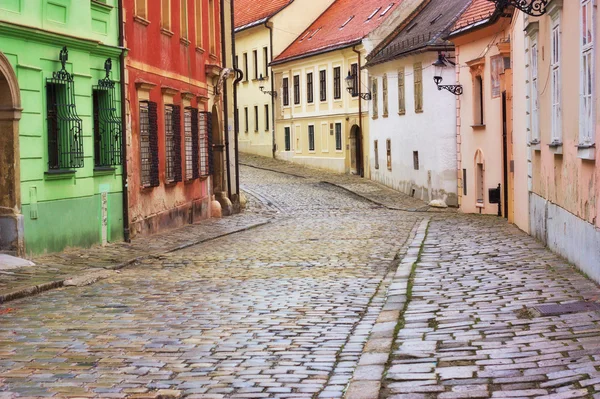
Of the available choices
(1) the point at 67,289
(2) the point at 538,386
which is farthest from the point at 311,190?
(2) the point at 538,386

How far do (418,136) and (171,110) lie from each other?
16.4 m

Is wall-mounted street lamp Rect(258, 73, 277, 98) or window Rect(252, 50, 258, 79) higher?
window Rect(252, 50, 258, 79)

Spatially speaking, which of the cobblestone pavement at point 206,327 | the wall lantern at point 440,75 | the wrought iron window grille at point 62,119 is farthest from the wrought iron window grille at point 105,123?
the wall lantern at point 440,75

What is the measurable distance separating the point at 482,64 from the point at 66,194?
15806mm

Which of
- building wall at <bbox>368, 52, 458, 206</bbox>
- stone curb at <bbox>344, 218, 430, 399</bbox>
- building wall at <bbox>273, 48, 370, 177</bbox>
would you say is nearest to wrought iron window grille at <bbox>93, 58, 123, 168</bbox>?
stone curb at <bbox>344, 218, 430, 399</bbox>

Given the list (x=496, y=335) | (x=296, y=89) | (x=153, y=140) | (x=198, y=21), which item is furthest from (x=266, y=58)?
(x=496, y=335)

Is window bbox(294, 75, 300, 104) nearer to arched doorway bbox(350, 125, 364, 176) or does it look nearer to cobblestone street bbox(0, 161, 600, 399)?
arched doorway bbox(350, 125, 364, 176)

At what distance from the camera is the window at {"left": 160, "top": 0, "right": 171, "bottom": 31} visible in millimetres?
25516

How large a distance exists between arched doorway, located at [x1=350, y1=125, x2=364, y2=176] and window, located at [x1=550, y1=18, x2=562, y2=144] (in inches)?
1485

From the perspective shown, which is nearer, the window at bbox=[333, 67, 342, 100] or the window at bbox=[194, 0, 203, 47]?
the window at bbox=[194, 0, 203, 47]

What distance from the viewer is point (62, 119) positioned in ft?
59.7

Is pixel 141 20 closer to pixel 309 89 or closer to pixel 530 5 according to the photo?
pixel 530 5

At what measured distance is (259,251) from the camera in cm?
1964

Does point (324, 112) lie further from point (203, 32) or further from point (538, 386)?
point (538, 386)
